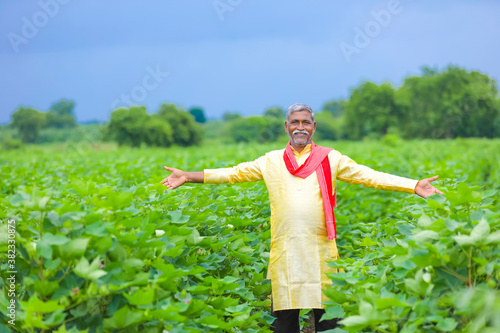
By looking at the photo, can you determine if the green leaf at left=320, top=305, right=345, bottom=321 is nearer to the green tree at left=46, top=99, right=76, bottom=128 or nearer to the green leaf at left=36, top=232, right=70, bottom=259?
the green leaf at left=36, top=232, right=70, bottom=259

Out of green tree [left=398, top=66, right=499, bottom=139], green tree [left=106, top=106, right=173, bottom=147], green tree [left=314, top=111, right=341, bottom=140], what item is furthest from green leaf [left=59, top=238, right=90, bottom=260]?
green tree [left=314, top=111, right=341, bottom=140]

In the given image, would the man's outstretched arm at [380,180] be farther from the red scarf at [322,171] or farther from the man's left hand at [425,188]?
the red scarf at [322,171]

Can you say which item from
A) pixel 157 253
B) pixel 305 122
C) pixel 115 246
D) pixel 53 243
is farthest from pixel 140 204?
pixel 305 122

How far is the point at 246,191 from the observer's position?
185 inches

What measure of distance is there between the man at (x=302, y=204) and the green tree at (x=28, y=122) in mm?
70128

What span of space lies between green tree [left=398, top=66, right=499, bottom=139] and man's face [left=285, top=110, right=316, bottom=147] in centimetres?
7887

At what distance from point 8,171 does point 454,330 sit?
7.10 metres

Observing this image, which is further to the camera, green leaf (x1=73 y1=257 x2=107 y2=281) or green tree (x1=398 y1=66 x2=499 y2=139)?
green tree (x1=398 y1=66 x2=499 y2=139)

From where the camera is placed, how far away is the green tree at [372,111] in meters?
91.0

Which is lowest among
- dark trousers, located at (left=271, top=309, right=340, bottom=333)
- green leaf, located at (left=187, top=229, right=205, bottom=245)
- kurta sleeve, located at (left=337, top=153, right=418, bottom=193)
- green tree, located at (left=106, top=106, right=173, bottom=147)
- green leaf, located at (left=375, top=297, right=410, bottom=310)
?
dark trousers, located at (left=271, top=309, right=340, bottom=333)

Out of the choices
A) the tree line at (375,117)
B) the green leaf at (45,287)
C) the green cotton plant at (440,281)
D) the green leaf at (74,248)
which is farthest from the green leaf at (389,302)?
the tree line at (375,117)

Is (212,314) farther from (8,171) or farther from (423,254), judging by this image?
(8,171)

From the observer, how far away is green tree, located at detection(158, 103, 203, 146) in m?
69.6

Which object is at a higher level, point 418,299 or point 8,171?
point 8,171
